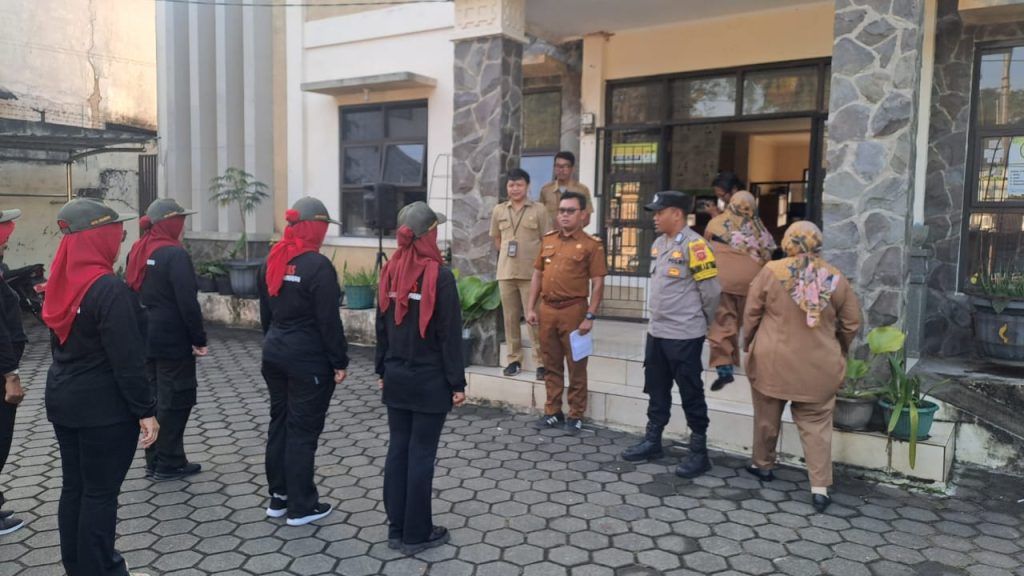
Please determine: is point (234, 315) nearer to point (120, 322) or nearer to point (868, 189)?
point (120, 322)

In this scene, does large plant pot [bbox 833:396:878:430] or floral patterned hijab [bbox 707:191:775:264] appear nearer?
large plant pot [bbox 833:396:878:430]

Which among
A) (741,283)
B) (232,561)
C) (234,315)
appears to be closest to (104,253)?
(232,561)

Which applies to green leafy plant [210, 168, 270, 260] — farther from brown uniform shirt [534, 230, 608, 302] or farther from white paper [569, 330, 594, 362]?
white paper [569, 330, 594, 362]

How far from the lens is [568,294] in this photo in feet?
18.1

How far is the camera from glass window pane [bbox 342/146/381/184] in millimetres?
10344

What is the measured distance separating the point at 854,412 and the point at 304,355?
356cm

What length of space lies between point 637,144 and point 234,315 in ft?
20.0

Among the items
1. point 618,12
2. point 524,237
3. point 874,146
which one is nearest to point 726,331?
point 874,146

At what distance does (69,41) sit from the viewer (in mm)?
14219

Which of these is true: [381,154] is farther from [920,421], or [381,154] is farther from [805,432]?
[920,421]

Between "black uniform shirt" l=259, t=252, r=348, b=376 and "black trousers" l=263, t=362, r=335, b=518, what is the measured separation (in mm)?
75

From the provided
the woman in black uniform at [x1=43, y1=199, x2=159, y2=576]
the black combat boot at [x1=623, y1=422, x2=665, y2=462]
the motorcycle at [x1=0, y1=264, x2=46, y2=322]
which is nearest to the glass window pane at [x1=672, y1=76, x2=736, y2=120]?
the black combat boot at [x1=623, y1=422, x2=665, y2=462]

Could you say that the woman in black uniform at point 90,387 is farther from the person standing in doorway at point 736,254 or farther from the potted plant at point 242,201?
the potted plant at point 242,201

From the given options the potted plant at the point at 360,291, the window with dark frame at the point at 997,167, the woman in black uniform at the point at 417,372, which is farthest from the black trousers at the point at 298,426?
the window with dark frame at the point at 997,167
